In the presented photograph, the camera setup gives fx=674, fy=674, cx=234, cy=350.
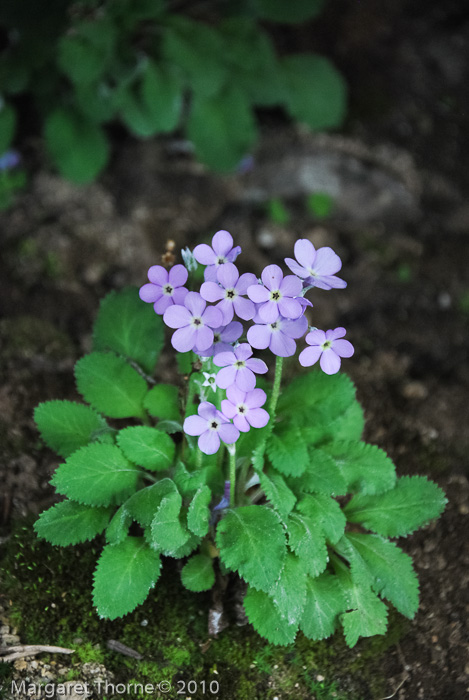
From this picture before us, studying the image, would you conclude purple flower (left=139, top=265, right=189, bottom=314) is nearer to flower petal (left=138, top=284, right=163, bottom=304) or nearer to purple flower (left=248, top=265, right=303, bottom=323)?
flower petal (left=138, top=284, right=163, bottom=304)

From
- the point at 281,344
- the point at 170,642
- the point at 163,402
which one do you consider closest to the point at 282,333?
the point at 281,344

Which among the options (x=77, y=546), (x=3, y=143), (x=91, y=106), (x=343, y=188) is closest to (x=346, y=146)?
(x=343, y=188)

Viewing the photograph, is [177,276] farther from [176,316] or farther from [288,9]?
[288,9]

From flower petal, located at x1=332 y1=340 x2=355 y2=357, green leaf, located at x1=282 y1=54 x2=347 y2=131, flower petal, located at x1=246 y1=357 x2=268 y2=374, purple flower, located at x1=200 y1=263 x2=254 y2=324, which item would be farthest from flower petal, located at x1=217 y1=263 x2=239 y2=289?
green leaf, located at x1=282 y1=54 x2=347 y2=131

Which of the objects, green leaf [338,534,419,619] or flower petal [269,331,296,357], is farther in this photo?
green leaf [338,534,419,619]

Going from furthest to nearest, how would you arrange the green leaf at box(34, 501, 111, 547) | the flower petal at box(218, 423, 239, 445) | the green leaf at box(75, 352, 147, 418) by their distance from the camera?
the green leaf at box(75, 352, 147, 418) < the green leaf at box(34, 501, 111, 547) < the flower petal at box(218, 423, 239, 445)

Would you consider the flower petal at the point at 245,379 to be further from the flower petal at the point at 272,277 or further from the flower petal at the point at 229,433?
the flower petal at the point at 272,277
